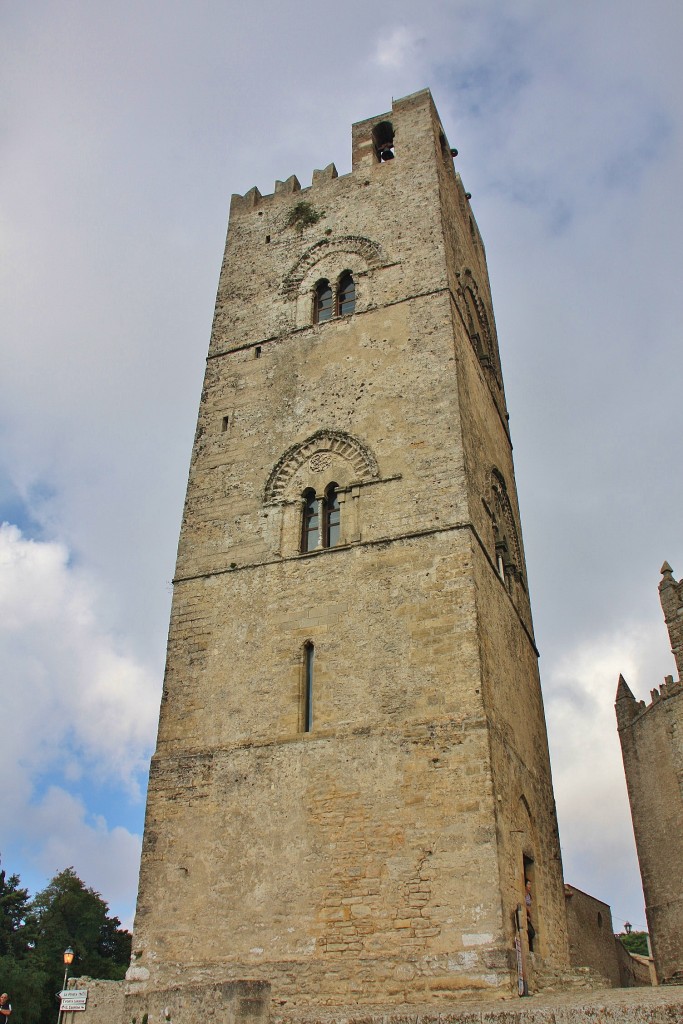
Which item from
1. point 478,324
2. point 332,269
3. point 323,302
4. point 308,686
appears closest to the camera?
point 308,686

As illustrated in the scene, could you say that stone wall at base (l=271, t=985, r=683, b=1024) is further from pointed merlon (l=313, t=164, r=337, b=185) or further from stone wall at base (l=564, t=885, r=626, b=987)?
pointed merlon (l=313, t=164, r=337, b=185)

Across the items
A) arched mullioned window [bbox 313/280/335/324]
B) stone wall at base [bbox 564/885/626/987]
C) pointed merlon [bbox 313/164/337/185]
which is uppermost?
pointed merlon [bbox 313/164/337/185]

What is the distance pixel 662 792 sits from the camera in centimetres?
1916

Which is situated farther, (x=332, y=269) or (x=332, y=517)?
→ (x=332, y=269)

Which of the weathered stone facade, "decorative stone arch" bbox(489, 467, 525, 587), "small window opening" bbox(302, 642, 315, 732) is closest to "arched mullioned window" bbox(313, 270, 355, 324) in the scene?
"decorative stone arch" bbox(489, 467, 525, 587)

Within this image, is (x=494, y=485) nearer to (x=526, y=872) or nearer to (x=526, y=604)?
(x=526, y=604)

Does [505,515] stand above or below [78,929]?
above

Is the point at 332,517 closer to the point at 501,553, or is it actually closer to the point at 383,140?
the point at 501,553

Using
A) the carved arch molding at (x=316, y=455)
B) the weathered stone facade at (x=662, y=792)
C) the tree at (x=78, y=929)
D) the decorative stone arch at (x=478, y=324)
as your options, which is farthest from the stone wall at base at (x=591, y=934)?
the tree at (x=78, y=929)

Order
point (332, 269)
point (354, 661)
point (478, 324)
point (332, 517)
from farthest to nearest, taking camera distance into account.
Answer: point (478, 324)
point (332, 269)
point (332, 517)
point (354, 661)

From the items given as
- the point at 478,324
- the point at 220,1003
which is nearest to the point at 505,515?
the point at 478,324

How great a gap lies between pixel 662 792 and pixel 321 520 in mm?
12089

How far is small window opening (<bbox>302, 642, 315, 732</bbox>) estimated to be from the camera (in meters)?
10.8

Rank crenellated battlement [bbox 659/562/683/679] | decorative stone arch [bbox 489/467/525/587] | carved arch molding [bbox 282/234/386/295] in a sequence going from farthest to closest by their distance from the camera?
1. crenellated battlement [bbox 659/562/683/679]
2. carved arch molding [bbox 282/234/386/295]
3. decorative stone arch [bbox 489/467/525/587]
